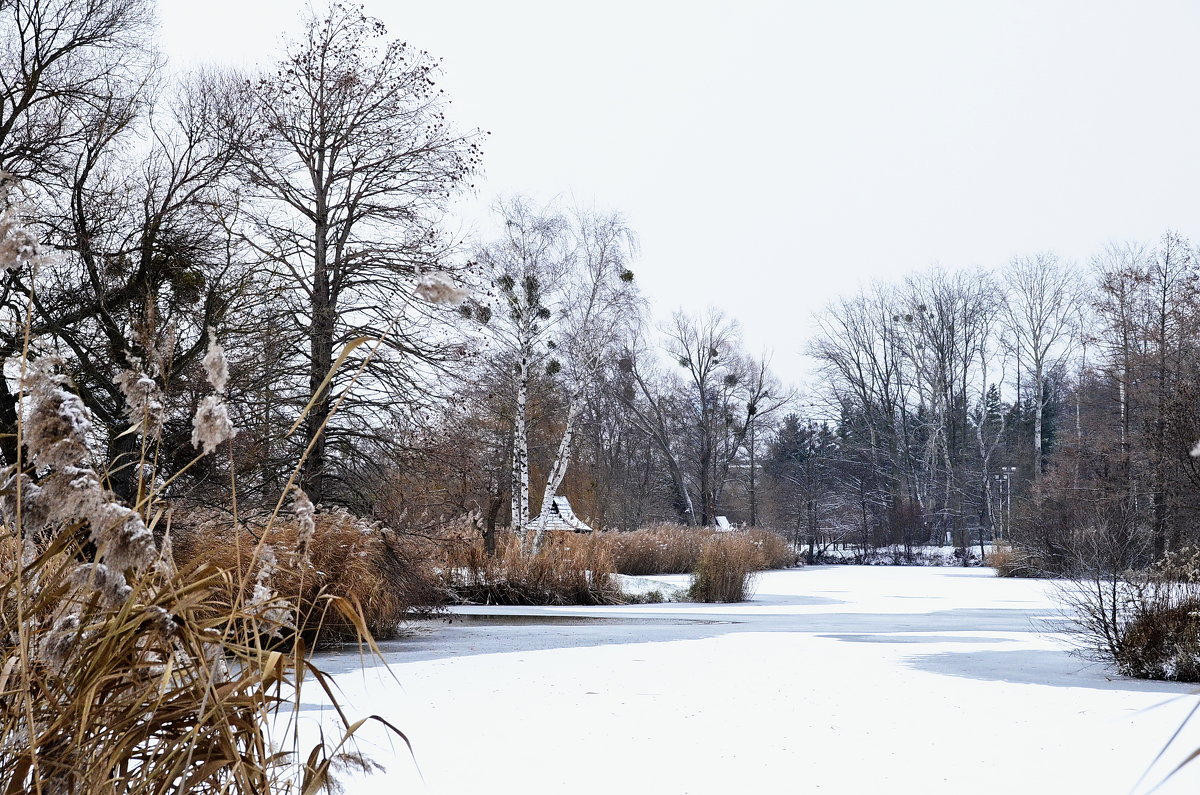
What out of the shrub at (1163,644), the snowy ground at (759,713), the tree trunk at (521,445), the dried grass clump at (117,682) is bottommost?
the snowy ground at (759,713)

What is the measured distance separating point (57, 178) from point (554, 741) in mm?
10096

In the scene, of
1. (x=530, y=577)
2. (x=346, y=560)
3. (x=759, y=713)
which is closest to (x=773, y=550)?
(x=530, y=577)

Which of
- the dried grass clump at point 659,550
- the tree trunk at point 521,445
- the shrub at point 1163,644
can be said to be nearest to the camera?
the shrub at point 1163,644

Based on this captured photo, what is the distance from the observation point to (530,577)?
14836 mm

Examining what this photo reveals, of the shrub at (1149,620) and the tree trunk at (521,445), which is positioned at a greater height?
the tree trunk at (521,445)

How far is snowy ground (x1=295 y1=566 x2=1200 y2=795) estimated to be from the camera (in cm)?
395

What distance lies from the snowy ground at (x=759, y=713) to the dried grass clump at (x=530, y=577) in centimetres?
467

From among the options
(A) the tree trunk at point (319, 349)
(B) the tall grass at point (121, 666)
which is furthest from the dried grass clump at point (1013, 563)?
(B) the tall grass at point (121, 666)

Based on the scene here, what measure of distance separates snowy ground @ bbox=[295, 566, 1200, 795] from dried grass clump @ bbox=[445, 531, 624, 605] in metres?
4.67

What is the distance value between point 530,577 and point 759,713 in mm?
9721

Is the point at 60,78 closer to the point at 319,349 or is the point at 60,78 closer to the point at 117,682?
the point at 319,349

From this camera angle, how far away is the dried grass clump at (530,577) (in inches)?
579

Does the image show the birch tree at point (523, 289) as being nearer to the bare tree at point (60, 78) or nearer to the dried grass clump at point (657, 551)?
the dried grass clump at point (657, 551)

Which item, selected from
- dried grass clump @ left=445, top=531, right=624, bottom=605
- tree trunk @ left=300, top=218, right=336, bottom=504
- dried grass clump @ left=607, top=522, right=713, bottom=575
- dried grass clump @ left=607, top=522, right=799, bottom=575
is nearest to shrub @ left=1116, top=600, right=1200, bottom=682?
tree trunk @ left=300, top=218, right=336, bottom=504
